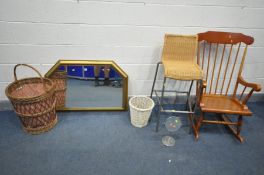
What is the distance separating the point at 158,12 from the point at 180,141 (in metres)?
1.27

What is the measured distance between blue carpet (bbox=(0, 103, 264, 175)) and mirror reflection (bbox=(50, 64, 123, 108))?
0.17 metres

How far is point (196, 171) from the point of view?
5.32 ft

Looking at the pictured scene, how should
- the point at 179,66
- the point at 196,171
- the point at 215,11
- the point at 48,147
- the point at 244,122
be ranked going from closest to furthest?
1. the point at 196,171
2. the point at 48,147
3. the point at 179,66
4. the point at 215,11
5. the point at 244,122

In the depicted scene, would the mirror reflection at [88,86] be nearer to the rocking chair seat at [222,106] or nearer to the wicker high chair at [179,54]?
the wicker high chair at [179,54]

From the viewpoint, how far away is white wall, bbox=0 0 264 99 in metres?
1.86

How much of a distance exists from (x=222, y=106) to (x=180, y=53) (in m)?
0.65

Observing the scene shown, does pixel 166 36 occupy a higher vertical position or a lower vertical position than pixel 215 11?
lower

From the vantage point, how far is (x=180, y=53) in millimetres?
2018

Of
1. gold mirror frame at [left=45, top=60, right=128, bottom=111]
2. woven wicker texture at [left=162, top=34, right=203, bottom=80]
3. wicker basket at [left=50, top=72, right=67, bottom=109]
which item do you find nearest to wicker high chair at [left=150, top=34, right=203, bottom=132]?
woven wicker texture at [left=162, top=34, right=203, bottom=80]

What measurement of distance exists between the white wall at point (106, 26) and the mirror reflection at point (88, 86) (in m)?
0.13

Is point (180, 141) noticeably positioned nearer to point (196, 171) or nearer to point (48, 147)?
point (196, 171)

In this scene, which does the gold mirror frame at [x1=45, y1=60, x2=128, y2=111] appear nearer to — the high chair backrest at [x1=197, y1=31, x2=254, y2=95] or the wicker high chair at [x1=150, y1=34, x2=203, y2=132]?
the wicker high chair at [x1=150, y1=34, x2=203, y2=132]

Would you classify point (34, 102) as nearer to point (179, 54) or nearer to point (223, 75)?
point (179, 54)

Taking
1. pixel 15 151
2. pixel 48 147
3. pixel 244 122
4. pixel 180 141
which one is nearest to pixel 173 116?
pixel 180 141
